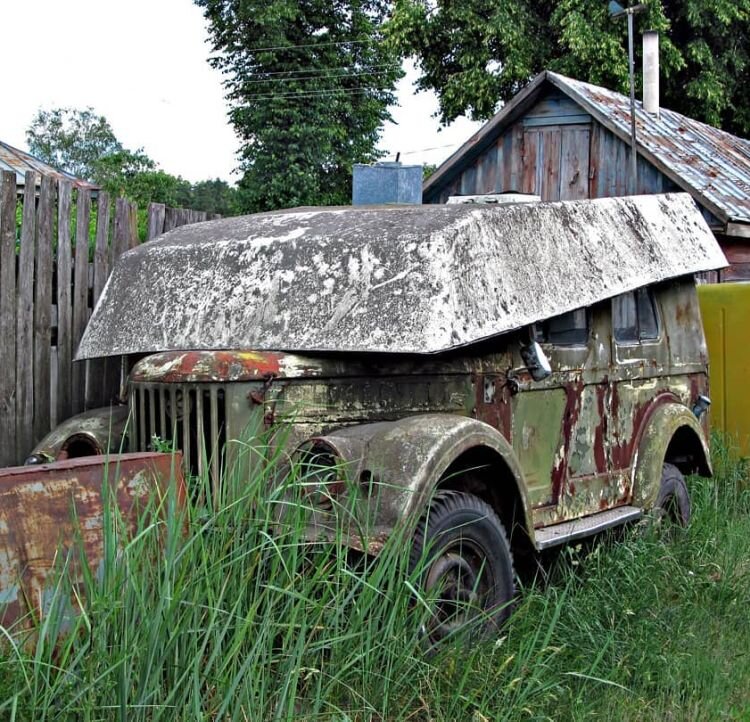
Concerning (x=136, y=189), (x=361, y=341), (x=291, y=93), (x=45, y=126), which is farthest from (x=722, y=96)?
(x=45, y=126)

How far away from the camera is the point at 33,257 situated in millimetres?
6387

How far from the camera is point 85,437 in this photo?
5.48m

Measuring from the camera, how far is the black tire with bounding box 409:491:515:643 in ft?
14.4

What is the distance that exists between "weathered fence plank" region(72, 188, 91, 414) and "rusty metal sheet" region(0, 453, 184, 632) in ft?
8.59

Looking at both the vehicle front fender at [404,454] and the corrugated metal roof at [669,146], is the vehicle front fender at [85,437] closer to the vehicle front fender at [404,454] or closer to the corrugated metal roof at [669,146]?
the vehicle front fender at [404,454]

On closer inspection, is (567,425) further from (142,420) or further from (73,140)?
(73,140)

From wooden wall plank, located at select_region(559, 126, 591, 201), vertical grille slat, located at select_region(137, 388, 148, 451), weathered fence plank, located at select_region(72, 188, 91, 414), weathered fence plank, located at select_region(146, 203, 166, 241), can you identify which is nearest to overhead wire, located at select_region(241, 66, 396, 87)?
wooden wall plank, located at select_region(559, 126, 591, 201)

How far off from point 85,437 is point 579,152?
12909 millimetres

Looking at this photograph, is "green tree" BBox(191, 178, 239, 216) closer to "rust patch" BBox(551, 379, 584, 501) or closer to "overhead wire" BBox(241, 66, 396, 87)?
"overhead wire" BBox(241, 66, 396, 87)

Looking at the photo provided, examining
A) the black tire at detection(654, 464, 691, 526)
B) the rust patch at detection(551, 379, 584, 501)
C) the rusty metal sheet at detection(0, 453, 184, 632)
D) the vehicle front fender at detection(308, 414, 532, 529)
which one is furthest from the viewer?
the black tire at detection(654, 464, 691, 526)

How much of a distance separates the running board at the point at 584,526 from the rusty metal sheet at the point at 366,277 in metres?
1.00

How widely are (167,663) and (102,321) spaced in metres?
2.96

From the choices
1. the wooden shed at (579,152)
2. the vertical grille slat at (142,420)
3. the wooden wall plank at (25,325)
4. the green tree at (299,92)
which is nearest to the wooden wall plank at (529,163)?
the wooden shed at (579,152)

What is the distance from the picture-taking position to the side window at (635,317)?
6.22 metres
